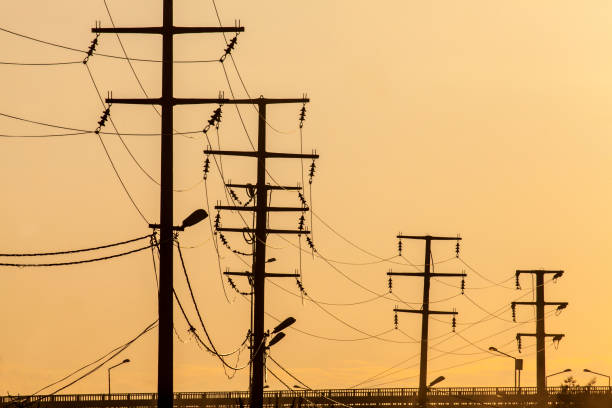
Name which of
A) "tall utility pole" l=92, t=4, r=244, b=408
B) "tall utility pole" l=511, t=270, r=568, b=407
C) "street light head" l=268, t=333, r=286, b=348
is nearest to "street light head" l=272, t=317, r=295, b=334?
"street light head" l=268, t=333, r=286, b=348

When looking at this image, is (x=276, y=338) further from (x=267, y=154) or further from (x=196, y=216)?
(x=196, y=216)

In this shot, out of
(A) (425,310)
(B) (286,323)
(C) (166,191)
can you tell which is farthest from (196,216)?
(A) (425,310)

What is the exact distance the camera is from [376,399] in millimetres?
186875

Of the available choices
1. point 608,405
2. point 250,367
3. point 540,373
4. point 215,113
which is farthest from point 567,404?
point 215,113

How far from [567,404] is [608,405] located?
20021mm

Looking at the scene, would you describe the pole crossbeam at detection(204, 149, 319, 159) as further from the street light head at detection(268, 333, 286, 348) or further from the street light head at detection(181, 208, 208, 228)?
the street light head at detection(181, 208, 208, 228)

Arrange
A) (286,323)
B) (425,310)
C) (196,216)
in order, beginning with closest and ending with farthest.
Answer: (196,216) → (286,323) → (425,310)

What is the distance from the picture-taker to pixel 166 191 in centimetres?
5147

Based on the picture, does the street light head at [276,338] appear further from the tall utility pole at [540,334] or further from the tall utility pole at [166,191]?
the tall utility pole at [540,334]

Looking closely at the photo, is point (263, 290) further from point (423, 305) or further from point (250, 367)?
point (423, 305)

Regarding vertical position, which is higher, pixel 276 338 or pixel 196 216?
pixel 196 216

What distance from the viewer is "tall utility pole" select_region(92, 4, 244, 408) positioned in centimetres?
5044

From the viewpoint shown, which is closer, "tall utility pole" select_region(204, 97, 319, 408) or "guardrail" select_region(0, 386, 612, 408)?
"tall utility pole" select_region(204, 97, 319, 408)

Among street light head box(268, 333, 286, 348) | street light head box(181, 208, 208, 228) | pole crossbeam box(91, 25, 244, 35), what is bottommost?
street light head box(268, 333, 286, 348)
